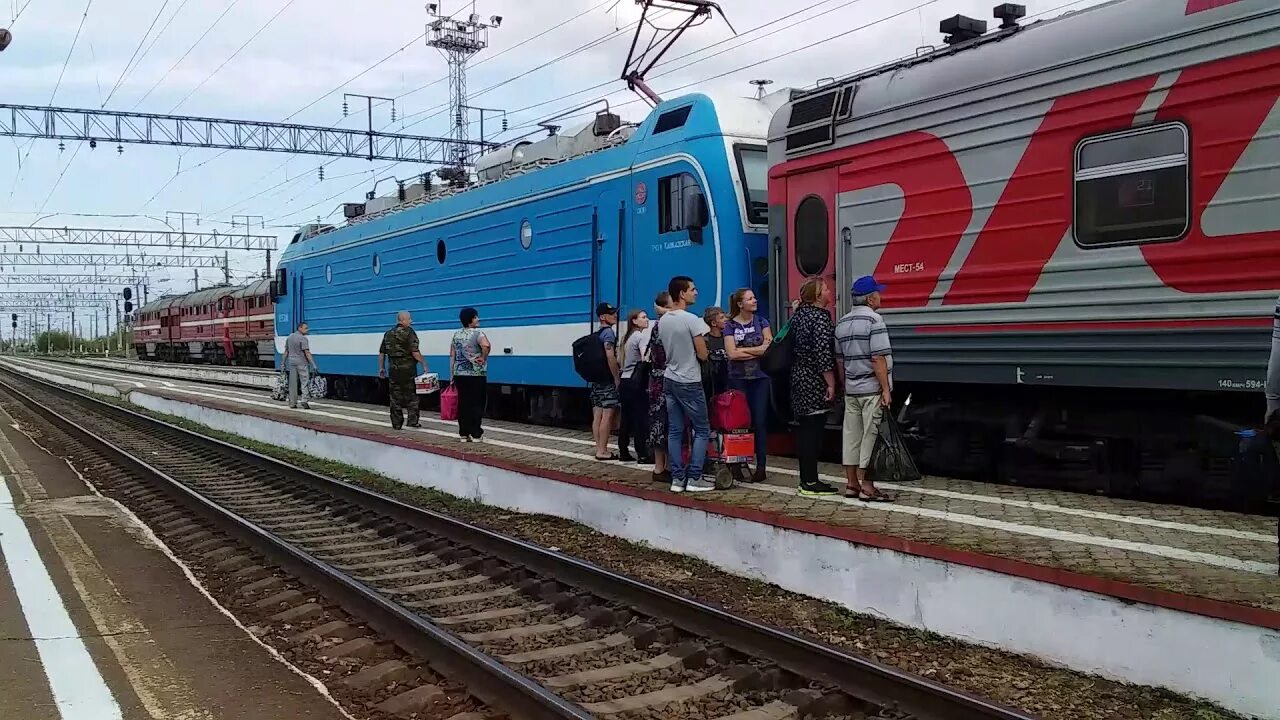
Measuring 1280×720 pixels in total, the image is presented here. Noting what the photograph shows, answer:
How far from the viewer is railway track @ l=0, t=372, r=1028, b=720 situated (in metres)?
4.89

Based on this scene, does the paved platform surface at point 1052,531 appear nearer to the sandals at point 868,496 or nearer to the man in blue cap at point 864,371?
the sandals at point 868,496

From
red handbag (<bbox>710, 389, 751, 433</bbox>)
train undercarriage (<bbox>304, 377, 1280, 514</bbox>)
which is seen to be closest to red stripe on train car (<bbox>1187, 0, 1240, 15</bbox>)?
train undercarriage (<bbox>304, 377, 1280, 514</bbox>)

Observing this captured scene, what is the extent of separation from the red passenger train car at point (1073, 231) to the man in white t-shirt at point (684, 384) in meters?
1.70

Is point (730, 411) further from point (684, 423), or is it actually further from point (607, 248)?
point (607, 248)

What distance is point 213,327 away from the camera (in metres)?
50.3

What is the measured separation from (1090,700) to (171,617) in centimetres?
535

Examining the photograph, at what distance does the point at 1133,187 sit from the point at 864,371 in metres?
2.11

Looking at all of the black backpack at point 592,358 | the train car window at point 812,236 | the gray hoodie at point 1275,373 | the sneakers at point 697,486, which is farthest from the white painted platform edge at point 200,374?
the gray hoodie at point 1275,373

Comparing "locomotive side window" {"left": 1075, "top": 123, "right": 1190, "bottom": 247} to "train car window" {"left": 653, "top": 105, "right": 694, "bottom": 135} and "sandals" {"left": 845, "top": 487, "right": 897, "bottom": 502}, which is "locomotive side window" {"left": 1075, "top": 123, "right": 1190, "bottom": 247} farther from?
"train car window" {"left": 653, "top": 105, "right": 694, "bottom": 135}

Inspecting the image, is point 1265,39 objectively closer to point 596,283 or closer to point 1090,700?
point 1090,700

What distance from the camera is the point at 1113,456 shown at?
8.17 meters

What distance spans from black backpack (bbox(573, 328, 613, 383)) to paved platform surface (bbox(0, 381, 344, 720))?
13.7 feet

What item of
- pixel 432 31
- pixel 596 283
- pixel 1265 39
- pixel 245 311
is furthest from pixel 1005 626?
pixel 245 311

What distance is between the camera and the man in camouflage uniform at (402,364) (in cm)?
1429
